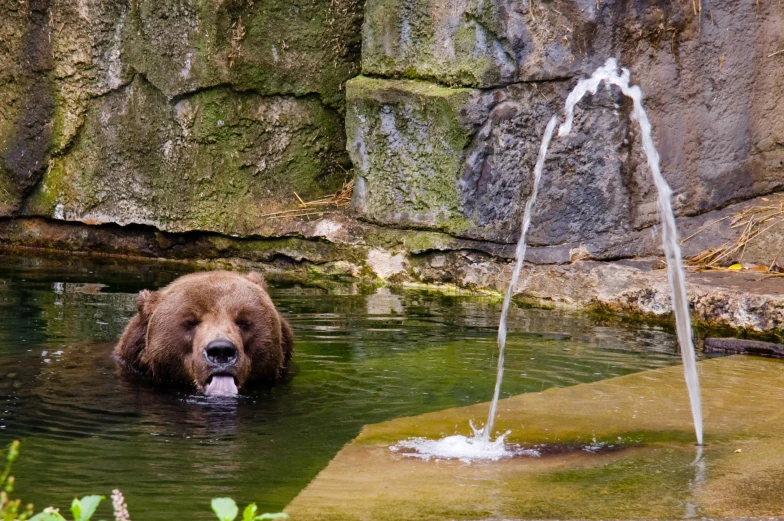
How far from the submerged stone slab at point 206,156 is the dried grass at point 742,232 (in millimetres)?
3713

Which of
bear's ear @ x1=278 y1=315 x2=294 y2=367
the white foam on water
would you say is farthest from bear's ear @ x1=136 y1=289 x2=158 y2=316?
the white foam on water

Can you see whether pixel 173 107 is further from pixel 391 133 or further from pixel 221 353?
pixel 221 353

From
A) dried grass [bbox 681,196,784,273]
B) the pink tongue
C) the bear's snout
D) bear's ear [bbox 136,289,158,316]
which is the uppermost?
dried grass [bbox 681,196,784,273]

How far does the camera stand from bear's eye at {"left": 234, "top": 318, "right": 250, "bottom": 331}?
6230 millimetres

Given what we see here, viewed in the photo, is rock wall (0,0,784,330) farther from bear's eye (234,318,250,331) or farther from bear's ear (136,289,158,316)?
bear's ear (136,289,158,316)

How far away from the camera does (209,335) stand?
19.4 ft

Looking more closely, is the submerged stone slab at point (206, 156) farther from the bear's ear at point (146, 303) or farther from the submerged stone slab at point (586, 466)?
the submerged stone slab at point (586, 466)

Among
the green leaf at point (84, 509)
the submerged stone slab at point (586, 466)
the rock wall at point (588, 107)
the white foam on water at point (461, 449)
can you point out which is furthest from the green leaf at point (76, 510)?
the rock wall at point (588, 107)

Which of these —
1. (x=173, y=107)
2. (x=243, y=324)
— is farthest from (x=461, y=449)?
(x=173, y=107)

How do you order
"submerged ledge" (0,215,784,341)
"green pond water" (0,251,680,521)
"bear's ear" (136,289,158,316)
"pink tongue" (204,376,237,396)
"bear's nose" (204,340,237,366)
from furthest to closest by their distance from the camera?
1. "submerged ledge" (0,215,784,341)
2. "bear's ear" (136,289,158,316)
3. "pink tongue" (204,376,237,396)
4. "bear's nose" (204,340,237,366)
5. "green pond water" (0,251,680,521)

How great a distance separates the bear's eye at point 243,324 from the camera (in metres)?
6.23

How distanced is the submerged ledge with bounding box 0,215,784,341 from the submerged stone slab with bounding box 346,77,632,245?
10.1 inches

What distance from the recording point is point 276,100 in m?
10.8

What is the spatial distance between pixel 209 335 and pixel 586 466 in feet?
8.01
